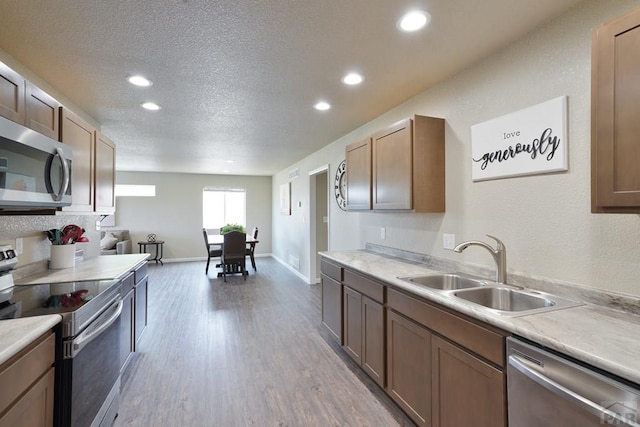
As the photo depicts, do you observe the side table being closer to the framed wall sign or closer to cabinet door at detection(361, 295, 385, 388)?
cabinet door at detection(361, 295, 385, 388)

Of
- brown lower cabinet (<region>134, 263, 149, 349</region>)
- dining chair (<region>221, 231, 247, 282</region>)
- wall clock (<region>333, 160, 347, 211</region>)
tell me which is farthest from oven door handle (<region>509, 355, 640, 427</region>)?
dining chair (<region>221, 231, 247, 282</region>)

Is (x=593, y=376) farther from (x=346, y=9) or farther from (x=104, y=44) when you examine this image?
(x=104, y=44)

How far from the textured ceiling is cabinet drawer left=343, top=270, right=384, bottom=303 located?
63.4 inches

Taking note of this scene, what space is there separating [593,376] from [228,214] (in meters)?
8.32

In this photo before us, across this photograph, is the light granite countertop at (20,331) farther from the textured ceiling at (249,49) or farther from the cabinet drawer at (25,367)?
the textured ceiling at (249,49)

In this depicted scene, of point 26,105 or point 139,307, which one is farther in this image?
point 139,307

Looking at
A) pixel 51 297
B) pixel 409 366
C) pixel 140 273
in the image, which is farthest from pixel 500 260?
pixel 140 273

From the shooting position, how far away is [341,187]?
4113 millimetres

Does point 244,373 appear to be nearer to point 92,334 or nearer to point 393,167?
point 92,334

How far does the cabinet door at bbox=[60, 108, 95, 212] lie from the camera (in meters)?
2.04

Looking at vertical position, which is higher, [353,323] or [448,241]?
[448,241]

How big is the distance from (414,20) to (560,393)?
1828 millimetres

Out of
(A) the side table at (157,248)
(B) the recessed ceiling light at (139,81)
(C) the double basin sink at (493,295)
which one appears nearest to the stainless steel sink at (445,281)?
(C) the double basin sink at (493,295)

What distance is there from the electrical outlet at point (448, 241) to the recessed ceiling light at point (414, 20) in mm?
1483
